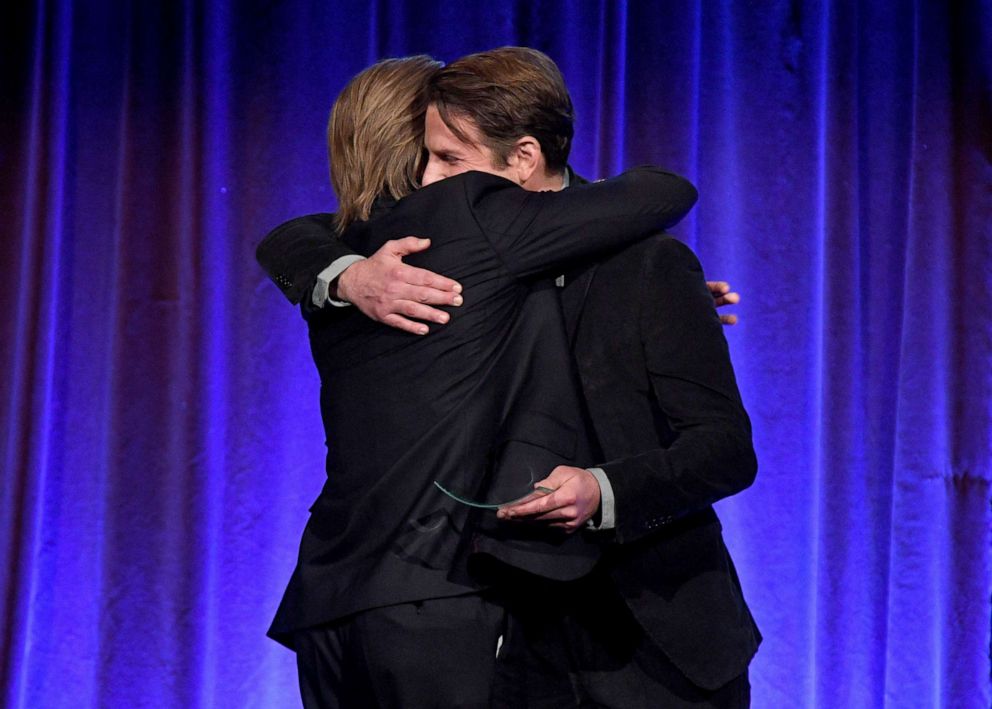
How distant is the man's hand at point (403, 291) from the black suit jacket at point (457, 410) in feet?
0.07

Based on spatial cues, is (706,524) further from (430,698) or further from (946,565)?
(946,565)

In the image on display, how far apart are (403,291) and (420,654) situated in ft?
1.38

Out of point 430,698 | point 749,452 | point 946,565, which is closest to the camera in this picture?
point 430,698

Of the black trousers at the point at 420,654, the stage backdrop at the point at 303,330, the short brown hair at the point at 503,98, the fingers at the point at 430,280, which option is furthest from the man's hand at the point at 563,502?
the stage backdrop at the point at 303,330

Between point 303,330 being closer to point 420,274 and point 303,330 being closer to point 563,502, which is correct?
point 420,274

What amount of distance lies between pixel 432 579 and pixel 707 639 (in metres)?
0.37

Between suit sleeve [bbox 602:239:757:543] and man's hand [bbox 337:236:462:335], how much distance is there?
0.27 m

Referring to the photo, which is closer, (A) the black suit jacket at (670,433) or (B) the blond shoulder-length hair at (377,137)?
(A) the black suit jacket at (670,433)

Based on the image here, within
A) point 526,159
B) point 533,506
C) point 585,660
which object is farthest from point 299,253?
point 585,660

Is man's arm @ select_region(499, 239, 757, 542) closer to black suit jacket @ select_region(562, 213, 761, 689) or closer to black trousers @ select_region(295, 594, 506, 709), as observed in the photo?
black suit jacket @ select_region(562, 213, 761, 689)

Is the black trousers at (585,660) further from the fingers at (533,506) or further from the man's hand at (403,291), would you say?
the man's hand at (403,291)

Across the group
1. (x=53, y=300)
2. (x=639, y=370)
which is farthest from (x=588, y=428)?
(x=53, y=300)

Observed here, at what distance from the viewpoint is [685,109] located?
8.91 feet

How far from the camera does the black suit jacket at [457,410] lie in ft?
4.11
